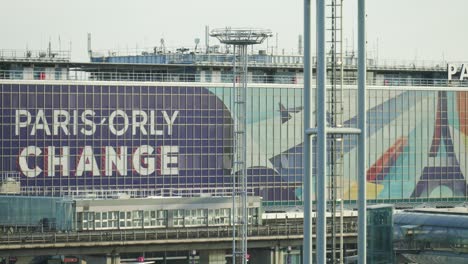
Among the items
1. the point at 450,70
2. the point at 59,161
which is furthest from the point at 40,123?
the point at 450,70

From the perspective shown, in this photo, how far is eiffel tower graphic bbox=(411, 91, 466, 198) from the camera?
16988 centimetres

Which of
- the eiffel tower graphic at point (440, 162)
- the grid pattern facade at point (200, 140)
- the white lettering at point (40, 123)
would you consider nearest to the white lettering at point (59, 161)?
the grid pattern facade at point (200, 140)

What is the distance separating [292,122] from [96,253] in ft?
147

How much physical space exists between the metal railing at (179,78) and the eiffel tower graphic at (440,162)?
172 inches

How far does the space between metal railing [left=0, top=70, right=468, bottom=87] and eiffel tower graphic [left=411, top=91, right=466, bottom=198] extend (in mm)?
4373

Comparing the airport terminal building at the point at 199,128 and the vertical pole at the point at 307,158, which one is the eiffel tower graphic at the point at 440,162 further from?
the vertical pole at the point at 307,158

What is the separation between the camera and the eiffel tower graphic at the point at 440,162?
170 metres

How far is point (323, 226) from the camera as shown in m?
55.1

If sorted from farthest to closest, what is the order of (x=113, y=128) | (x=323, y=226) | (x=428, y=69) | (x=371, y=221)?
(x=428, y=69), (x=113, y=128), (x=371, y=221), (x=323, y=226)

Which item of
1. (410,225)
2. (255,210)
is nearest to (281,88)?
(255,210)

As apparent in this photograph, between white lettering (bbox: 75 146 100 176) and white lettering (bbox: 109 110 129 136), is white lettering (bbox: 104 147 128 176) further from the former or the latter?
white lettering (bbox: 109 110 129 136)

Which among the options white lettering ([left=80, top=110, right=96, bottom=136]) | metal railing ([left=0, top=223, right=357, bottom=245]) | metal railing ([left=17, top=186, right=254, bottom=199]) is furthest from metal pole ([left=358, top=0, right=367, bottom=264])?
white lettering ([left=80, top=110, right=96, bottom=136])

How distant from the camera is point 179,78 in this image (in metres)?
166

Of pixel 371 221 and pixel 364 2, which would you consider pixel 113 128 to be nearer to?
pixel 371 221
